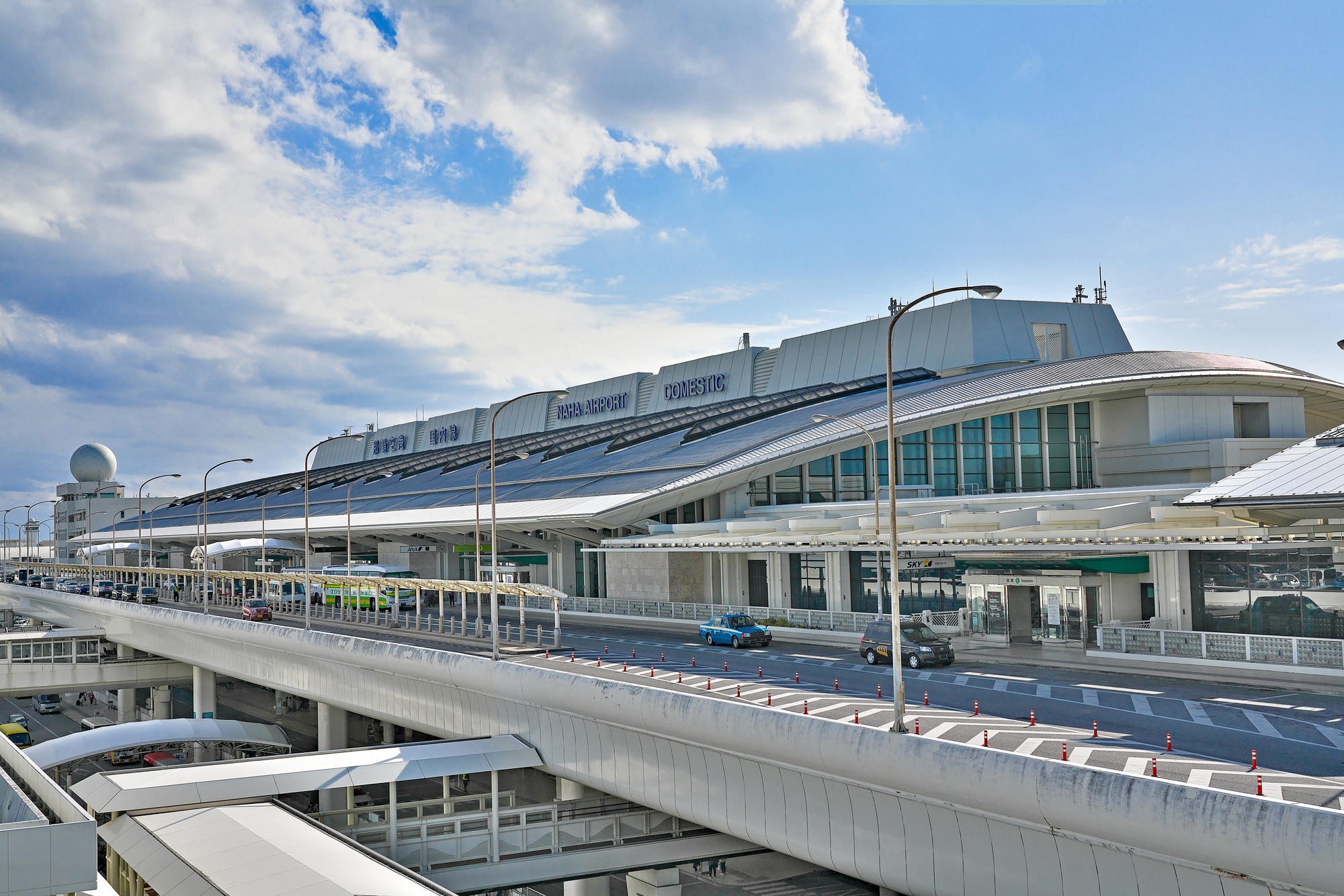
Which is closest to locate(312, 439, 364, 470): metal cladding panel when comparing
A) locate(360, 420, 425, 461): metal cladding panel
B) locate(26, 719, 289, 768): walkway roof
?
locate(360, 420, 425, 461): metal cladding panel

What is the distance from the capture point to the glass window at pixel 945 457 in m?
65.6

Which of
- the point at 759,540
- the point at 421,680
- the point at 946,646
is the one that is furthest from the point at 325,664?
the point at 946,646

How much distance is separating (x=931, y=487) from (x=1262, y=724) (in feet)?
129

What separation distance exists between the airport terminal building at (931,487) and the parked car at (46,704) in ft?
62.6

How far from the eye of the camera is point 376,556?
104 meters

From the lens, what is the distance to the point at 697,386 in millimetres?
99375

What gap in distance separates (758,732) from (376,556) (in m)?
84.0

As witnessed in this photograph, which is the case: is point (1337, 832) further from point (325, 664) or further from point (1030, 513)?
point (325, 664)

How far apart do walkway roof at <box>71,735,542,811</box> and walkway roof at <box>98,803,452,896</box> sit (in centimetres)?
60

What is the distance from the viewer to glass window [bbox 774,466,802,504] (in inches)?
2645

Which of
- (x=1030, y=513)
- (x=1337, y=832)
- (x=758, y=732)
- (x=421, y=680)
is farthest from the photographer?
(x=1030, y=513)

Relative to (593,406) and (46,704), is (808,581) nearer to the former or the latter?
(593,406)

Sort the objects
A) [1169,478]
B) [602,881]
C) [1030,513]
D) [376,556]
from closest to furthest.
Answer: [602,881] < [1030,513] < [1169,478] < [376,556]

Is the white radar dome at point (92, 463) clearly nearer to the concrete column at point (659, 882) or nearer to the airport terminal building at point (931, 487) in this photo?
the airport terminal building at point (931, 487)
